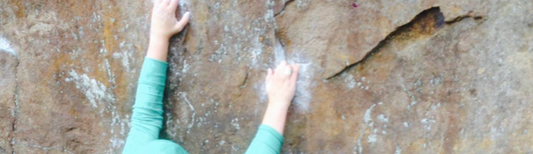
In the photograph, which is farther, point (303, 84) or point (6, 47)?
point (6, 47)

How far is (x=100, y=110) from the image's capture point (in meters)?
1.58

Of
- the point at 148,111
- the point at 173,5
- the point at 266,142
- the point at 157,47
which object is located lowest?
the point at 266,142

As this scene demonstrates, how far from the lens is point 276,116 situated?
53.1 inches

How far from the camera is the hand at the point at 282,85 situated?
1368 mm

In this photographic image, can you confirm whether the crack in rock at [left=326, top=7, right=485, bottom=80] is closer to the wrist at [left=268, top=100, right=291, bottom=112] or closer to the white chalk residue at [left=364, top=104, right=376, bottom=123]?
the white chalk residue at [left=364, top=104, right=376, bottom=123]

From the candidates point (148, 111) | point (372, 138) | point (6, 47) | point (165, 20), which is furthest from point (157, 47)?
point (372, 138)

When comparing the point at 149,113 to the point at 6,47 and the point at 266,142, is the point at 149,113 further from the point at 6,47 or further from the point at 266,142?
the point at 6,47

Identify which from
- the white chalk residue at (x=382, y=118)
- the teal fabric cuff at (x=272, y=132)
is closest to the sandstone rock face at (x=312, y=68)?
the white chalk residue at (x=382, y=118)

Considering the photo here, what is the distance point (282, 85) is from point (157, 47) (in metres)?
0.42

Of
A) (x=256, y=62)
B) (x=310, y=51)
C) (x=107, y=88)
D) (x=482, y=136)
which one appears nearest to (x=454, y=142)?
(x=482, y=136)

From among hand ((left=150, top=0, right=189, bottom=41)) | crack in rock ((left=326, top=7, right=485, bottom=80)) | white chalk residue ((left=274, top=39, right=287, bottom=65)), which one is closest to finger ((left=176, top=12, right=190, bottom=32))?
hand ((left=150, top=0, right=189, bottom=41))

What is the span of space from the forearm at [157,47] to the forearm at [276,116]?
1.26 feet

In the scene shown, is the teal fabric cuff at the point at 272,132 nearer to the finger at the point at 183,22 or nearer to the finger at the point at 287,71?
the finger at the point at 287,71

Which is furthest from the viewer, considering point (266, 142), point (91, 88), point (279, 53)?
point (91, 88)
